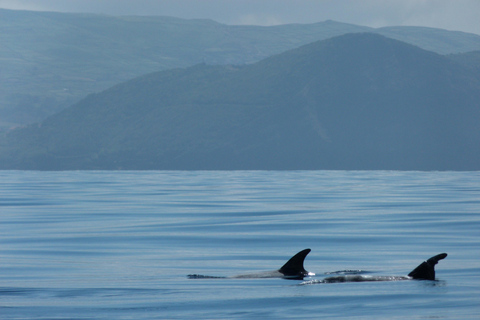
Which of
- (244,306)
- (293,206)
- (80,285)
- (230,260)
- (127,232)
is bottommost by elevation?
(244,306)

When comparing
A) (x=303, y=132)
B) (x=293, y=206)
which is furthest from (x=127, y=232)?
(x=303, y=132)

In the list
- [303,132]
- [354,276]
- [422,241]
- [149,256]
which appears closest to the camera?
[354,276]

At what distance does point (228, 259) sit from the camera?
2008 centimetres

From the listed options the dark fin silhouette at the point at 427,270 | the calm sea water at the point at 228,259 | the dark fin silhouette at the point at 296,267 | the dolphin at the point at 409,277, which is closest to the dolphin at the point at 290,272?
the dark fin silhouette at the point at 296,267

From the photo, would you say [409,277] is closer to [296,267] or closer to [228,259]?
[296,267]

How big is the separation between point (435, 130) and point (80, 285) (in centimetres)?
18157

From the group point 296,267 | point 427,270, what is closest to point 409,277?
point 427,270

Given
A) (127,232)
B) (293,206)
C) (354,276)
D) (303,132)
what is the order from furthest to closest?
(303,132) → (293,206) → (127,232) → (354,276)

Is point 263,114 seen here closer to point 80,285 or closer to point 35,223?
point 35,223

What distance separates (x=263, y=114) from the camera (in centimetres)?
19950

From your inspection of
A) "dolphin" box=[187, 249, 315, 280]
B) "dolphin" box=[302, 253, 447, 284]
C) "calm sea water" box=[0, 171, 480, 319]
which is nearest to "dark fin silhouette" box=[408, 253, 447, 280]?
"dolphin" box=[302, 253, 447, 284]

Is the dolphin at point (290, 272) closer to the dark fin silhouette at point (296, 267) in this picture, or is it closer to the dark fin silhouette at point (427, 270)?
the dark fin silhouette at point (296, 267)

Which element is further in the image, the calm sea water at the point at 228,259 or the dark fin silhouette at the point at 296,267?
the dark fin silhouette at the point at 296,267

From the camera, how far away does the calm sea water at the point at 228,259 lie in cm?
1286
